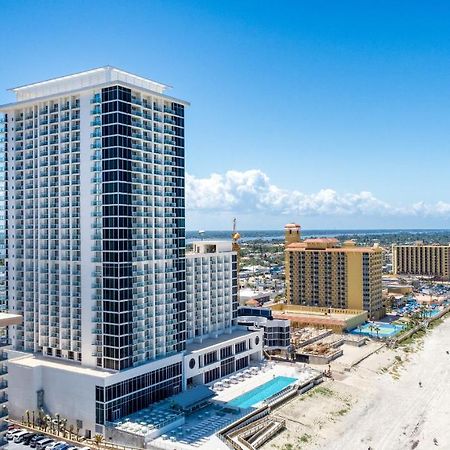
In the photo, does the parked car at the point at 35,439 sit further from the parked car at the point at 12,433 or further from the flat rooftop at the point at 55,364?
the flat rooftop at the point at 55,364

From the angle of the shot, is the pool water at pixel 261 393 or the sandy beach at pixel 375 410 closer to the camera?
the sandy beach at pixel 375 410

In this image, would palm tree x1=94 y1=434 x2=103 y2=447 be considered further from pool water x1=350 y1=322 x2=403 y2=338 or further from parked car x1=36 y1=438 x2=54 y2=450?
pool water x1=350 y1=322 x2=403 y2=338

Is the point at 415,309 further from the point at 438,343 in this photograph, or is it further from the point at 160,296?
the point at 160,296

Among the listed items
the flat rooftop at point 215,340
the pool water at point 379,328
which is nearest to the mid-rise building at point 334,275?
the pool water at point 379,328

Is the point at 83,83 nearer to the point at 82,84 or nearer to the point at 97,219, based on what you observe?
the point at 82,84

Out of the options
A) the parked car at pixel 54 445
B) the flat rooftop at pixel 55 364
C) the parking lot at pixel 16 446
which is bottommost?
the parking lot at pixel 16 446

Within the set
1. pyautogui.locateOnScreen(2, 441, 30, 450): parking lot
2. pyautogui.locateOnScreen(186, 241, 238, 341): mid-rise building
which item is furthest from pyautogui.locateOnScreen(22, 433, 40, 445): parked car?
pyautogui.locateOnScreen(186, 241, 238, 341): mid-rise building
